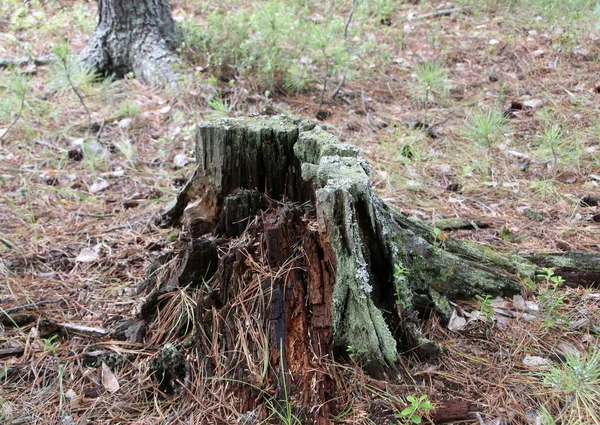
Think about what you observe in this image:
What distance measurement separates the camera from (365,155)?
13.8 feet

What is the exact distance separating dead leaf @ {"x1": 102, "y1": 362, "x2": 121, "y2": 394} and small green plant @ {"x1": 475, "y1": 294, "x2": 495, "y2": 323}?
63.5 inches

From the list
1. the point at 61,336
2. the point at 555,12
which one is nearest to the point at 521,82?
the point at 555,12

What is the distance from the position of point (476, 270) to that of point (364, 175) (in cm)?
93

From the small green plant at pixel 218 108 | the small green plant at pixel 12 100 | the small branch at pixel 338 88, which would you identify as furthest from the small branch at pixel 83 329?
the small branch at pixel 338 88

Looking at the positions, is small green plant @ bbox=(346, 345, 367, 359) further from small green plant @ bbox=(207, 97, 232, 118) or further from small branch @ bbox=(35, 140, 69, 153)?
small branch @ bbox=(35, 140, 69, 153)

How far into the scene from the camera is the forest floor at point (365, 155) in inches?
79.6

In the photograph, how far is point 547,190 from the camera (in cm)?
364

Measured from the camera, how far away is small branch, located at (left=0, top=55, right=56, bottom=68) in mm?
5457

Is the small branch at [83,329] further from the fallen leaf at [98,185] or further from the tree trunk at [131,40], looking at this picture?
the tree trunk at [131,40]

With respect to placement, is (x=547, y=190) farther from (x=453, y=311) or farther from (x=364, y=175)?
(x=364, y=175)

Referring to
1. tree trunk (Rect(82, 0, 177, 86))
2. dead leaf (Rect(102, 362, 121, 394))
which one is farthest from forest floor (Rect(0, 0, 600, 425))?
tree trunk (Rect(82, 0, 177, 86))

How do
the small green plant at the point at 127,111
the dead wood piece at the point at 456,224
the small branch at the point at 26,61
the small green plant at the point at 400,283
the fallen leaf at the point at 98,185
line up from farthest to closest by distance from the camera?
the small branch at the point at 26,61 < the small green plant at the point at 127,111 < the fallen leaf at the point at 98,185 < the dead wood piece at the point at 456,224 < the small green plant at the point at 400,283

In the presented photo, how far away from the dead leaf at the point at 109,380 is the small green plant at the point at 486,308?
1612mm

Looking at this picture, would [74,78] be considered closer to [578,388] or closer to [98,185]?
[98,185]
